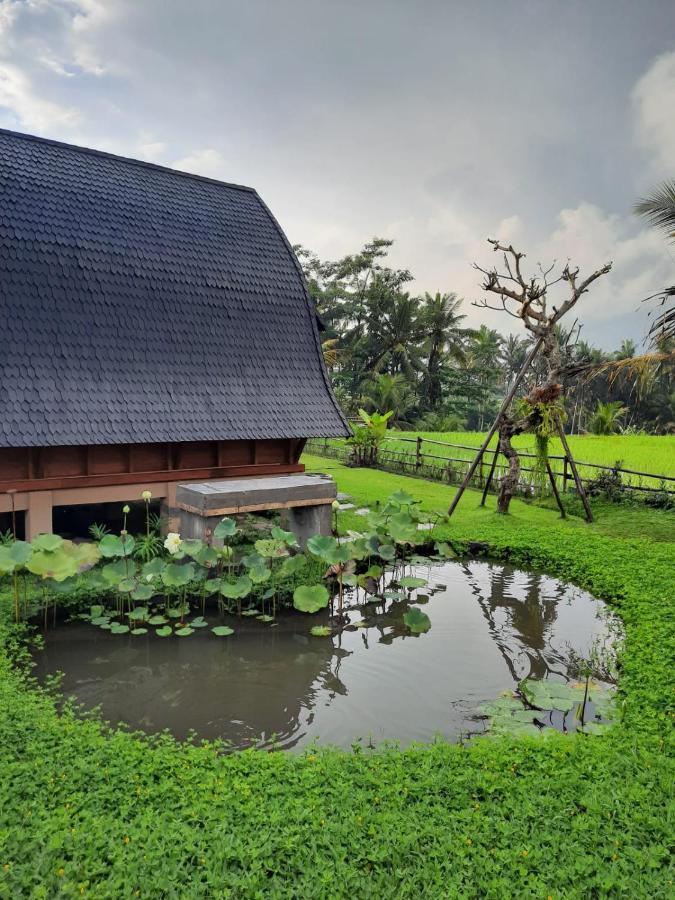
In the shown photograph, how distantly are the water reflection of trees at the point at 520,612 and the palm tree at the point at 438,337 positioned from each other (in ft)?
71.7

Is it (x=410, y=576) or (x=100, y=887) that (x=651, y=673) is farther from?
(x=100, y=887)

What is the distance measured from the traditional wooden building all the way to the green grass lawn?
251 inches

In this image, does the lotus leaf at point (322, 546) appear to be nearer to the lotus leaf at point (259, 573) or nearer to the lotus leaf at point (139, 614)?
the lotus leaf at point (259, 573)

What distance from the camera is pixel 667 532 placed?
9352 mm

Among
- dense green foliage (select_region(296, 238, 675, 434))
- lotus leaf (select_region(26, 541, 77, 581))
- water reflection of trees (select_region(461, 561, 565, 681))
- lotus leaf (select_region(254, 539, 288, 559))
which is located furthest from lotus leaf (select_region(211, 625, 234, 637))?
dense green foliage (select_region(296, 238, 675, 434))

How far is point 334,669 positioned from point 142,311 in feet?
18.1

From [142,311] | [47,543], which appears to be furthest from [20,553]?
[142,311]

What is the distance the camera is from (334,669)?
5.51 meters

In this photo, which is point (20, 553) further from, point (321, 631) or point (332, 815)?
point (332, 815)

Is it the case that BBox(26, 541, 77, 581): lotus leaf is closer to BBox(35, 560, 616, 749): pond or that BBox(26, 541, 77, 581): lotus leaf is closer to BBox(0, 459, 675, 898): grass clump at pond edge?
BBox(35, 560, 616, 749): pond

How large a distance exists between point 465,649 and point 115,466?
5009 millimetres

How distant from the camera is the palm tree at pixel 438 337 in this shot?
2888 centimetres

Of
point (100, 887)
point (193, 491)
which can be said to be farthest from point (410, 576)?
point (100, 887)

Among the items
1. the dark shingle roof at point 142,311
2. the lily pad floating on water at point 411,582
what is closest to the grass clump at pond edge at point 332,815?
the lily pad floating on water at point 411,582
